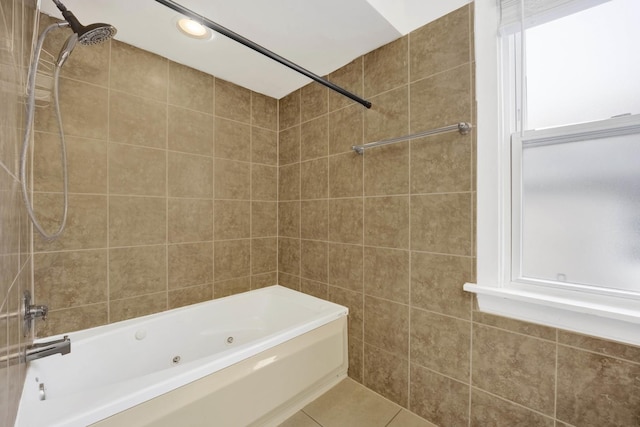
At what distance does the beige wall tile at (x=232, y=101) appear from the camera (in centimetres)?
194

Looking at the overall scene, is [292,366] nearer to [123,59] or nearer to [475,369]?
[475,369]

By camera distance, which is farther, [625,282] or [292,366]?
[292,366]

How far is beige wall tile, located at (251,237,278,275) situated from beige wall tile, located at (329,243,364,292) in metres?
0.65

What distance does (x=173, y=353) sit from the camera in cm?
160

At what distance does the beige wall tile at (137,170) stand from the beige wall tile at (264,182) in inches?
26.3

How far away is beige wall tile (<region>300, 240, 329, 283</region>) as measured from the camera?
191cm

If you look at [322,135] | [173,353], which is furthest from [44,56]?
[173,353]

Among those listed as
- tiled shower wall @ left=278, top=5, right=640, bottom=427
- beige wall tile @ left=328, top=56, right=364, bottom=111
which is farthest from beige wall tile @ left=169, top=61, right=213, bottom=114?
beige wall tile @ left=328, top=56, right=364, bottom=111

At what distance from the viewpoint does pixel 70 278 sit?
1.37 metres

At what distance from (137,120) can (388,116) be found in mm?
1599

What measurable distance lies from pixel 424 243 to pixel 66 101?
213 centimetres

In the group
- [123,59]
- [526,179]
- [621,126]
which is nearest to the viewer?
[621,126]

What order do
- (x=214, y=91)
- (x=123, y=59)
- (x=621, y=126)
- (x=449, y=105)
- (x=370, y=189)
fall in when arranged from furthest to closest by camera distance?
(x=214, y=91) < (x=370, y=189) < (x=123, y=59) < (x=449, y=105) < (x=621, y=126)

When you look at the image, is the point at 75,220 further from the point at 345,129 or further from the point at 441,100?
the point at 441,100
